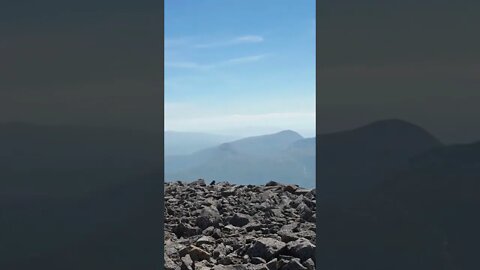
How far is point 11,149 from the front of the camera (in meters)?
3.02

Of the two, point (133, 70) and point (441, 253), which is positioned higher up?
point (133, 70)

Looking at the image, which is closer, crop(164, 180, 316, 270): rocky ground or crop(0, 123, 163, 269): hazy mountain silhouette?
crop(0, 123, 163, 269): hazy mountain silhouette

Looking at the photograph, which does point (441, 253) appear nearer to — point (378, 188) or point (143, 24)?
point (378, 188)

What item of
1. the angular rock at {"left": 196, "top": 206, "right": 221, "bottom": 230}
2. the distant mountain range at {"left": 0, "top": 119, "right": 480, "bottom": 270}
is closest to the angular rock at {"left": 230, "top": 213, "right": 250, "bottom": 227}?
the angular rock at {"left": 196, "top": 206, "right": 221, "bottom": 230}

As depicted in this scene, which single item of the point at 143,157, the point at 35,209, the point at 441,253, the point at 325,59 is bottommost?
the point at 441,253

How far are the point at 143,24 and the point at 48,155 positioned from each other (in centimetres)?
81

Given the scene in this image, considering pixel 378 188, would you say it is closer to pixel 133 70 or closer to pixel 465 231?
pixel 465 231

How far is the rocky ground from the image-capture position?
472cm

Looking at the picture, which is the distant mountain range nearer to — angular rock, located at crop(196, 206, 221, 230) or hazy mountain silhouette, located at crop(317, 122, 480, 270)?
hazy mountain silhouette, located at crop(317, 122, 480, 270)

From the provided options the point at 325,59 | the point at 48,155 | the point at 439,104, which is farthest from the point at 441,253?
the point at 48,155

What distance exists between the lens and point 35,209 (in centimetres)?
303

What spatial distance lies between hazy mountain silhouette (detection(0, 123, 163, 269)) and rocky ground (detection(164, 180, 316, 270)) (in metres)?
1.50

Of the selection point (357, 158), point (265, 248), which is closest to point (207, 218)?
point (265, 248)

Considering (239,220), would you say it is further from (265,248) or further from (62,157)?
(62,157)
